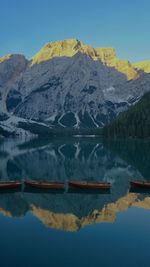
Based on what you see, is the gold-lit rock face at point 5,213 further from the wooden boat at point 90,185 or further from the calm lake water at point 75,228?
the wooden boat at point 90,185

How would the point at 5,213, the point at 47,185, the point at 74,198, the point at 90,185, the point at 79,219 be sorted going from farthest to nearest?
the point at 90,185 → the point at 47,185 → the point at 74,198 → the point at 5,213 → the point at 79,219

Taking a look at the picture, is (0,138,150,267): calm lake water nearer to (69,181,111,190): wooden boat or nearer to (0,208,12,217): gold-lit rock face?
(0,208,12,217): gold-lit rock face

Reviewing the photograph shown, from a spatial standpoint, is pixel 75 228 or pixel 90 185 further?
pixel 90 185

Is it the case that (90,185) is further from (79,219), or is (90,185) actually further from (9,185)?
(79,219)

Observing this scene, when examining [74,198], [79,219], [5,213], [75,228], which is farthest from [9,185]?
[75,228]

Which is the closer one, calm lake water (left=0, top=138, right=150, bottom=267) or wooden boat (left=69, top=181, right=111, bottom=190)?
calm lake water (left=0, top=138, right=150, bottom=267)

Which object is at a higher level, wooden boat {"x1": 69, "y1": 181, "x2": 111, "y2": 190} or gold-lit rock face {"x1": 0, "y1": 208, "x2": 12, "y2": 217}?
wooden boat {"x1": 69, "y1": 181, "x2": 111, "y2": 190}

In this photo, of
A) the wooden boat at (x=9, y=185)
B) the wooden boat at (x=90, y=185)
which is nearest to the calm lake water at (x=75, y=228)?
the wooden boat at (x=90, y=185)

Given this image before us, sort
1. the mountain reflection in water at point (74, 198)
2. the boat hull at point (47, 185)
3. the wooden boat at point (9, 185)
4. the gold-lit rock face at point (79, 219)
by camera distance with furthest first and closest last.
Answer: the boat hull at point (47, 185) → the wooden boat at point (9, 185) → the mountain reflection in water at point (74, 198) → the gold-lit rock face at point (79, 219)

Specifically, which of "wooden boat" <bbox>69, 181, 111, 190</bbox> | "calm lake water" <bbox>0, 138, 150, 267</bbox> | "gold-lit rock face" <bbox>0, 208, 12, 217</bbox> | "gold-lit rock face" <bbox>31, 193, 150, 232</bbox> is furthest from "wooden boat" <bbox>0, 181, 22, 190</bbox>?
"gold-lit rock face" <bbox>0, 208, 12, 217</bbox>

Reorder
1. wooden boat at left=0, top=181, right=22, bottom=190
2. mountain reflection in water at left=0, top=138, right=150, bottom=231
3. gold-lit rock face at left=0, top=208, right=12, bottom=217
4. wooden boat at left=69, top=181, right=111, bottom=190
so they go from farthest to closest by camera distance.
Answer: wooden boat at left=69, top=181, right=111, bottom=190 < wooden boat at left=0, top=181, right=22, bottom=190 < gold-lit rock face at left=0, top=208, right=12, bottom=217 < mountain reflection in water at left=0, top=138, right=150, bottom=231

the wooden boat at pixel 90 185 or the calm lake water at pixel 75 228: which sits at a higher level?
the wooden boat at pixel 90 185

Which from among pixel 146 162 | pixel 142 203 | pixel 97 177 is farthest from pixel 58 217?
pixel 146 162

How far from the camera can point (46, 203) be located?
2884 inches
